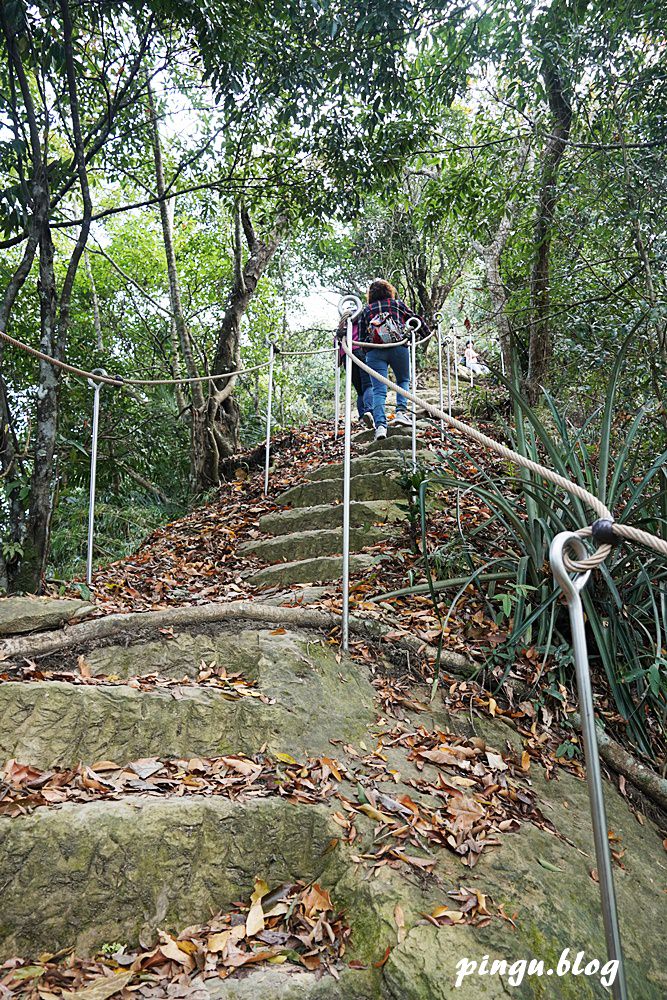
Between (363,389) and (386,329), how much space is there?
88 cm

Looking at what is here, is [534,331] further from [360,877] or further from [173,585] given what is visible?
[360,877]

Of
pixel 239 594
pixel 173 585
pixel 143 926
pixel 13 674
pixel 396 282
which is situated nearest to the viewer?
pixel 143 926

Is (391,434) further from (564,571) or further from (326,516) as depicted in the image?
(564,571)

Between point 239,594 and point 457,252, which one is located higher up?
point 457,252

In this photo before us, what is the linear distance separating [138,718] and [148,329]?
25.7 feet

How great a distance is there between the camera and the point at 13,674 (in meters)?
2.73

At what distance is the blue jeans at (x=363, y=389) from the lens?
641 cm

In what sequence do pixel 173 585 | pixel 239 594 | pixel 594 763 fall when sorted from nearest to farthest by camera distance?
1. pixel 594 763
2. pixel 239 594
3. pixel 173 585

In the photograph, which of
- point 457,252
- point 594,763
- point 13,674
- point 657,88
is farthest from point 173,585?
point 457,252

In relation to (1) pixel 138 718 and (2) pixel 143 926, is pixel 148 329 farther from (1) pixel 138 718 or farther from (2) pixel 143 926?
(2) pixel 143 926

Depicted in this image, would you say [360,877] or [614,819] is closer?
[360,877]

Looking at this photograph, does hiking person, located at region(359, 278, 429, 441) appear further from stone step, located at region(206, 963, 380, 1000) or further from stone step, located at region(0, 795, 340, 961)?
stone step, located at region(206, 963, 380, 1000)

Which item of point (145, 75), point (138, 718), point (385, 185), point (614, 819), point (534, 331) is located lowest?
point (614, 819)

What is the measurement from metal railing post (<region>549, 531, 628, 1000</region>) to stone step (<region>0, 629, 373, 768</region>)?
1379mm
